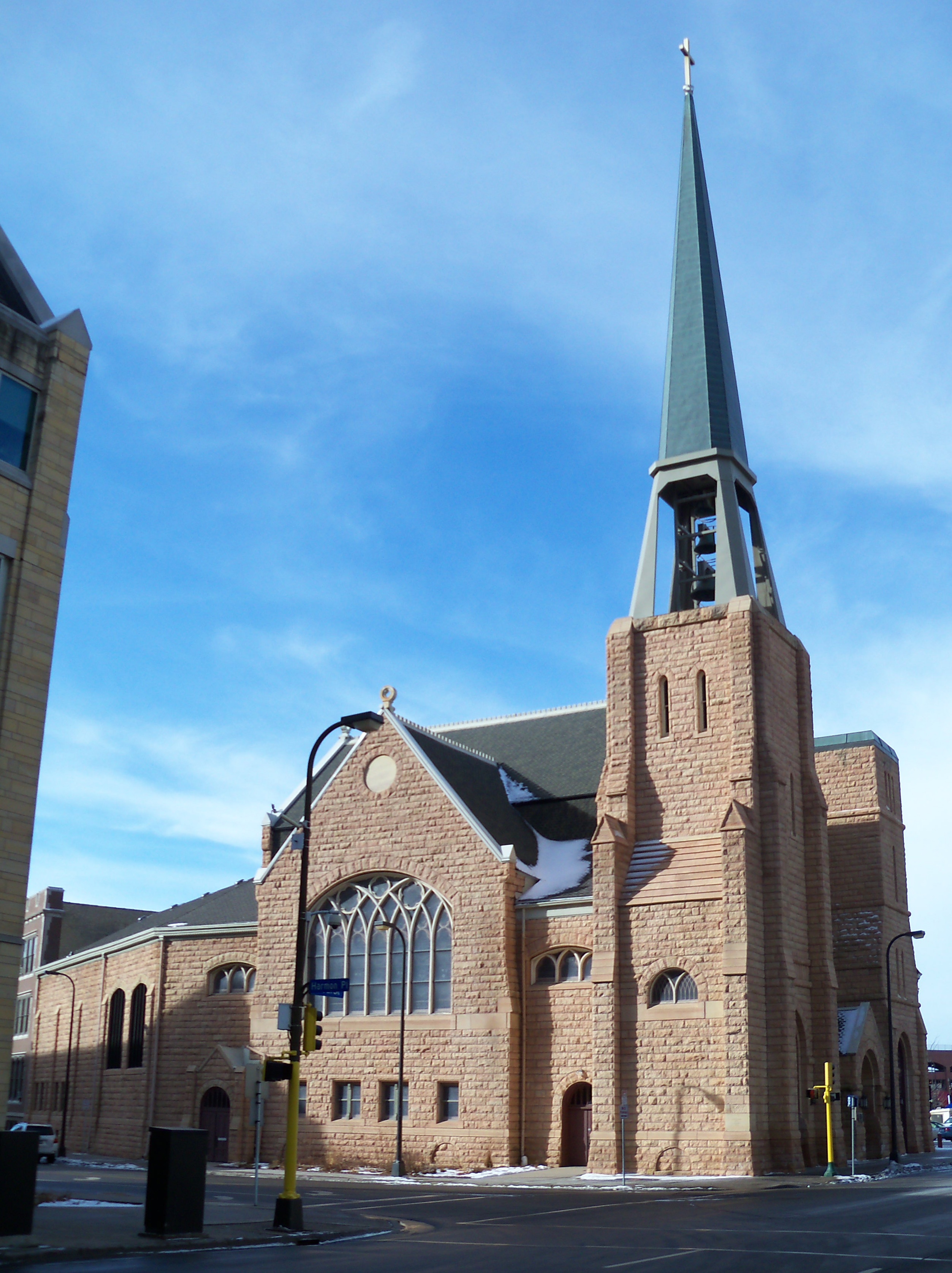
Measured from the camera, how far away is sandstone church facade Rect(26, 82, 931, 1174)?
35.7 meters

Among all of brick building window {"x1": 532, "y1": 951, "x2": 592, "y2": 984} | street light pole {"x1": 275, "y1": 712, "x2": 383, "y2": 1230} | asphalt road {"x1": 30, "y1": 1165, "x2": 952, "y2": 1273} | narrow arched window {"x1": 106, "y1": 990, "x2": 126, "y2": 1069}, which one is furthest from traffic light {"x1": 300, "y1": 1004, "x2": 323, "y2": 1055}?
narrow arched window {"x1": 106, "y1": 990, "x2": 126, "y2": 1069}

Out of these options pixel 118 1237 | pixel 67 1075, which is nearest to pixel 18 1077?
pixel 67 1075

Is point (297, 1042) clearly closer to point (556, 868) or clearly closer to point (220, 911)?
point (556, 868)

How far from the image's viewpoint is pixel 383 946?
4166 cm

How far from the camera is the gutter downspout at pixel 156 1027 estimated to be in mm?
45469

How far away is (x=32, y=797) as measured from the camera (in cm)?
2109

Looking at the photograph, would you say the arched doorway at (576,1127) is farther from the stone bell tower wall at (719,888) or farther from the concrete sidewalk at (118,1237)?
the concrete sidewalk at (118,1237)

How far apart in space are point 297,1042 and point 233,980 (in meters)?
26.1

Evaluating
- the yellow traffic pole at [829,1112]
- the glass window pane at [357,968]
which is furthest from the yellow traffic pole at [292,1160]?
the glass window pane at [357,968]

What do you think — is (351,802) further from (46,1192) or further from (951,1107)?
(951,1107)

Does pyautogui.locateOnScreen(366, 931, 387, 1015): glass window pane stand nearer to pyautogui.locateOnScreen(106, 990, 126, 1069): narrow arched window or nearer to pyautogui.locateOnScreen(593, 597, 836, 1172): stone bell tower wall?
pyautogui.locateOnScreen(593, 597, 836, 1172): stone bell tower wall

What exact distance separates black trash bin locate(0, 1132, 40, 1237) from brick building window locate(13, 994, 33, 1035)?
187 feet

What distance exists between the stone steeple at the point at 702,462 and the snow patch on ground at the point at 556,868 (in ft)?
26.6

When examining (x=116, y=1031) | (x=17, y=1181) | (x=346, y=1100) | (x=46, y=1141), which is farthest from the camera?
(x=116, y=1031)
